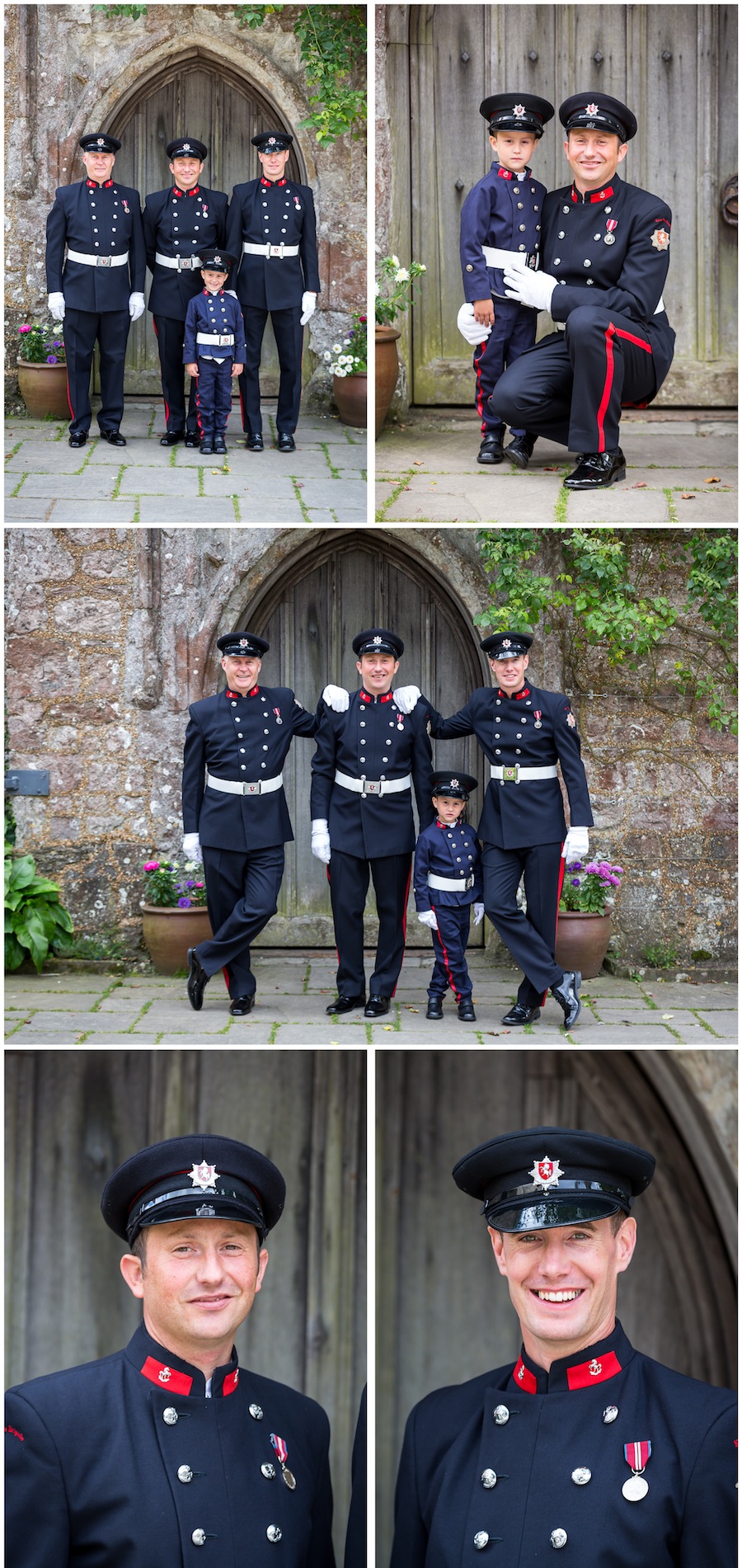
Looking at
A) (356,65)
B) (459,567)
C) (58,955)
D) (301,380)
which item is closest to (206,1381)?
(58,955)

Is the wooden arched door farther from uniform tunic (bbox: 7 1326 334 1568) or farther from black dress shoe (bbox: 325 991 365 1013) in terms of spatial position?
uniform tunic (bbox: 7 1326 334 1568)

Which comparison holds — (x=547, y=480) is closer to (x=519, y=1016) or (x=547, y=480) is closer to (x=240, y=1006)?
(x=519, y=1016)

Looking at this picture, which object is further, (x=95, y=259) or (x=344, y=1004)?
(x=95, y=259)

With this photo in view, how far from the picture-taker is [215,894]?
562cm

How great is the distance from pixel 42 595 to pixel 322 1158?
2.96 m

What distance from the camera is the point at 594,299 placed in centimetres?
528

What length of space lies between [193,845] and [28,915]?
1.50m

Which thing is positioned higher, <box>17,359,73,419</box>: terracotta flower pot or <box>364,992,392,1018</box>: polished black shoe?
<box>17,359,73,419</box>: terracotta flower pot

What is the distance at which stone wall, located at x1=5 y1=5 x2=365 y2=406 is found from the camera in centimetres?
709

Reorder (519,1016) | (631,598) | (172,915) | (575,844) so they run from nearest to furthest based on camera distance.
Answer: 1. (575,844)
2. (519,1016)
3. (172,915)
4. (631,598)

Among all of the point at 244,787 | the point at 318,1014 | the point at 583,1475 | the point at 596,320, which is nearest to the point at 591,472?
the point at 596,320

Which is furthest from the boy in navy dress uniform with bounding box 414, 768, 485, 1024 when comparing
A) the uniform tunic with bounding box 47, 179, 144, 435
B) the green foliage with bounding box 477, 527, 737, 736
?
the uniform tunic with bounding box 47, 179, 144, 435

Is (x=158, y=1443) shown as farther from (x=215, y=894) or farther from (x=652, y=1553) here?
(x=215, y=894)

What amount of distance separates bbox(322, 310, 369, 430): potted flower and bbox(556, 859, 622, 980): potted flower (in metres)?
2.54
